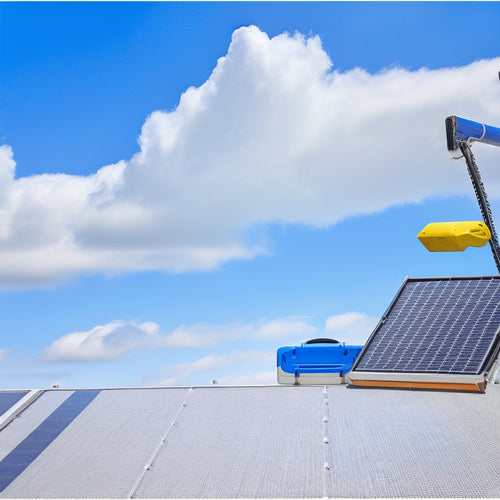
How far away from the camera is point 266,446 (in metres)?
8.89

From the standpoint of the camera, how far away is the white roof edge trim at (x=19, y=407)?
10.6 metres

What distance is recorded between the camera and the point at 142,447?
925 centimetres

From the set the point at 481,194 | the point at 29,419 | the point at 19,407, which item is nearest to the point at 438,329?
the point at 481,194

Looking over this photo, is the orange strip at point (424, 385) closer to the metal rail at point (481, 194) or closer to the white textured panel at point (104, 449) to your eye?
the metal rail at point (481, 194)

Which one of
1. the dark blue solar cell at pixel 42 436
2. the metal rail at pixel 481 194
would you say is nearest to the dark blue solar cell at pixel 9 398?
the dark blue solar cell at pixel 42 436

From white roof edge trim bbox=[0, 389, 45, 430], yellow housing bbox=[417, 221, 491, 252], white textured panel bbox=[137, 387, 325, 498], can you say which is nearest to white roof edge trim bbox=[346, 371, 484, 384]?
white textured panel bbox=[137, 387, 325, 498]

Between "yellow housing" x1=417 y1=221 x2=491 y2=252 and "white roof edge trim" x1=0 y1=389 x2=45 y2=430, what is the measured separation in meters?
6.86

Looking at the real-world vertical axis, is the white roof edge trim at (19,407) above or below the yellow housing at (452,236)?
below

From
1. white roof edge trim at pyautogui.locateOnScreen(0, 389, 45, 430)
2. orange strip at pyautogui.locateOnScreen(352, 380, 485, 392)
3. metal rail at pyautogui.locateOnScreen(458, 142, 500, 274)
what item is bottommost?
orange strip at pyautogui.locateOnScreen(352, 380, 485, 392)

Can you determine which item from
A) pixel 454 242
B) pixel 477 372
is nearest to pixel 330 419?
pixel 477 372

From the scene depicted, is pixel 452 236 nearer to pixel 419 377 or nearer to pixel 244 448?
pixel 419 377

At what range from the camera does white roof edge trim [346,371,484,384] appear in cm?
988

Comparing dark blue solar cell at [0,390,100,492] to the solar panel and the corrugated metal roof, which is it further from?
the solar panel

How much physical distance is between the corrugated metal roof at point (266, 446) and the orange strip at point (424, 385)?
14cm
